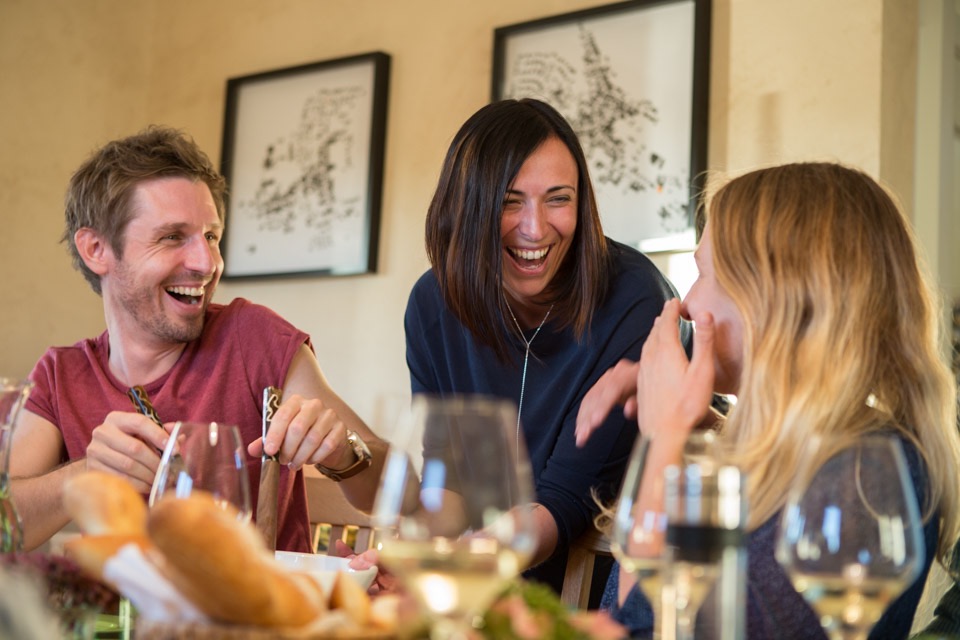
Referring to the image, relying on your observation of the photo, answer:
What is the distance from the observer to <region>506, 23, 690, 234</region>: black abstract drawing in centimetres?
296

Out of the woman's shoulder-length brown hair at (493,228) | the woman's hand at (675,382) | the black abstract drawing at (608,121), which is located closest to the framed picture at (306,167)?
the black abstract drawing at (608,121)

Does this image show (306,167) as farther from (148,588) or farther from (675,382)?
(148,588)

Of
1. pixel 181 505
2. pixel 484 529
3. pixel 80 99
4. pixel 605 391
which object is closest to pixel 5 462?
pixel 181 505

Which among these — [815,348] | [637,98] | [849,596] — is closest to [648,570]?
[849,596]

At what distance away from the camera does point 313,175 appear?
145 inches

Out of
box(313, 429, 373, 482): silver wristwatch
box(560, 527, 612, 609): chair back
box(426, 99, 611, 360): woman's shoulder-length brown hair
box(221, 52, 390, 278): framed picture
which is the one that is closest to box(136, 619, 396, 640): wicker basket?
box(560, 527, 612, 609): chair back

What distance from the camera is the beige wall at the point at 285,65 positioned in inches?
113

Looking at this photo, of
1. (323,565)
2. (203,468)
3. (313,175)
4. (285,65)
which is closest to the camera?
(203,468)

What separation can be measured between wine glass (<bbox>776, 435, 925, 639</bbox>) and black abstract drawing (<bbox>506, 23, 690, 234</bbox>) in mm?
2158

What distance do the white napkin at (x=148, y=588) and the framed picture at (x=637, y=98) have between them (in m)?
2.34

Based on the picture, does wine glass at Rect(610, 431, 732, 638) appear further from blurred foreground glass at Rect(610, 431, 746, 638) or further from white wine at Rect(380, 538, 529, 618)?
white wine at Rect(380, 538, 529, 618)

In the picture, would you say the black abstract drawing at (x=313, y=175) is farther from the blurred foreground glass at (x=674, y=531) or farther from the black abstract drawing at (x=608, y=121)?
the blurred foreground glass at (x=674, y=531)

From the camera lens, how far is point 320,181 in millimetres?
3674

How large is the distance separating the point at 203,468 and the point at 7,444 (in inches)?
8.4
